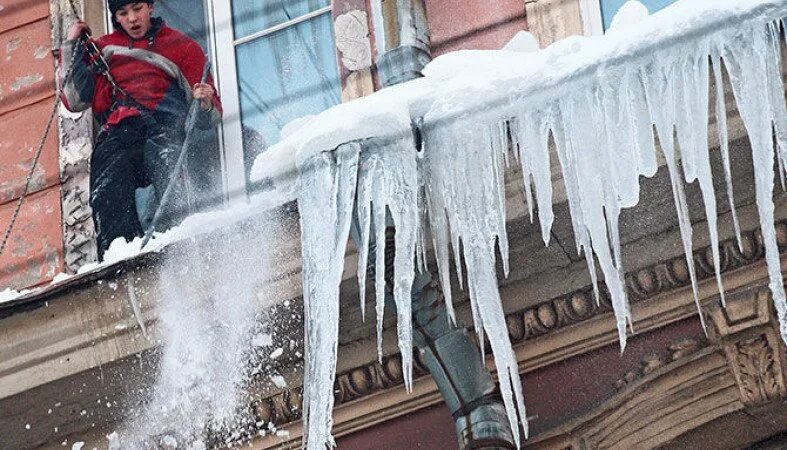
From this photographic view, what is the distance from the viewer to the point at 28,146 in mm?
7809

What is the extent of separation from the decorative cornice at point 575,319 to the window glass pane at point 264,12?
185 centimetres

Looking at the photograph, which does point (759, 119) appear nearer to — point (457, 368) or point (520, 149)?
point (520, 149)

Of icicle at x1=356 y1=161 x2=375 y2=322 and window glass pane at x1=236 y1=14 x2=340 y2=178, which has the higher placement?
window glass pane at x1=236 y1=14 x2=340 y2=178

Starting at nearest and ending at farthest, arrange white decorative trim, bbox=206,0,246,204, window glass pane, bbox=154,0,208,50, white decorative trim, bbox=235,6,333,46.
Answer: white decorative trim, bbox=206,0,246,204
white decorative trim, bbox=235,6,333,46
window glass pane, bbox=154,0,208,50

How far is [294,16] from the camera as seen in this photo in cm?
775

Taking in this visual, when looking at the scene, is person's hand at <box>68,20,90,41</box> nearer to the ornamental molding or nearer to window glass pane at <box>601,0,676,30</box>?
the ornamental molding

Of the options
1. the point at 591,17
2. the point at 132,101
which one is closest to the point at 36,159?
the point at 132,101

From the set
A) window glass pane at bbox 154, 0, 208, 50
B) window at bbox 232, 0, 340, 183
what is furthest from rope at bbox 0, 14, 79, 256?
window at bbox 232, 0, 340, 183

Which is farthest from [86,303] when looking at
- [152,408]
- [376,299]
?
[376,299]

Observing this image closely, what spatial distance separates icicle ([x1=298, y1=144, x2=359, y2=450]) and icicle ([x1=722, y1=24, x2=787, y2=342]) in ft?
4.07

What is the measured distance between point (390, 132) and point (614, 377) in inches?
42.5

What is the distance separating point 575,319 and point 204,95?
1.96 metres

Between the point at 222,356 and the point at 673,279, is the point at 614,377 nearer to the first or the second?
the point at 673,279

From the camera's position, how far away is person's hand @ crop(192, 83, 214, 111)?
24.4 ft
